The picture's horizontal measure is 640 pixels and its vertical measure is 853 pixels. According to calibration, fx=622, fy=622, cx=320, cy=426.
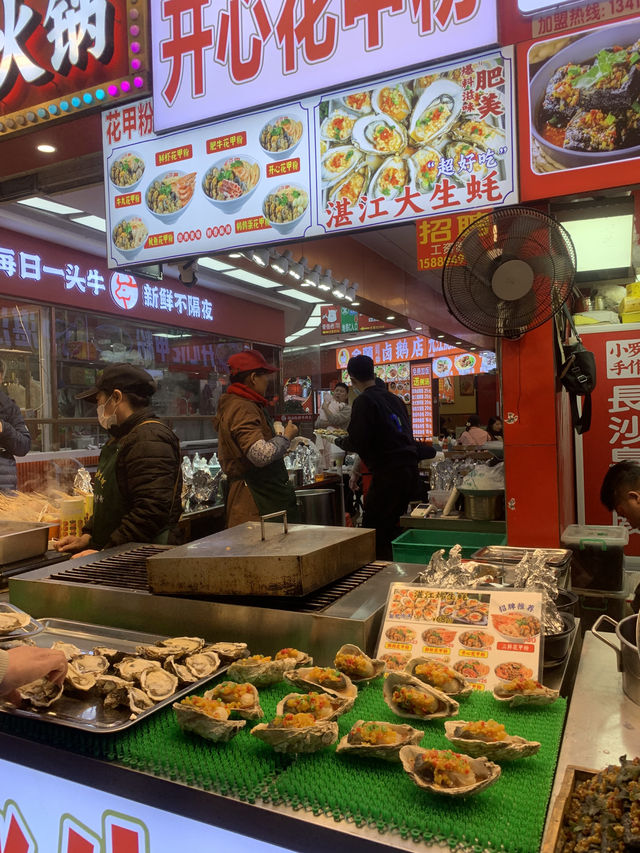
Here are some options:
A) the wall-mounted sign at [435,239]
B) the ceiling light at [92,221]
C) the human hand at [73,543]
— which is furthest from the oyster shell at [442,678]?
the ceiling light at [92,221]

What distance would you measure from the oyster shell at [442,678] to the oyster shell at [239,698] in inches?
14.4

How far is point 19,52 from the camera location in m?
3.70

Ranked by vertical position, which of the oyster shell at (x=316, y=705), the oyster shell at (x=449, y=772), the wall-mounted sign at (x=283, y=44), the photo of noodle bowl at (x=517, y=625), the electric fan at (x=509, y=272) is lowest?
the oyster shell at (x=449, y=772)

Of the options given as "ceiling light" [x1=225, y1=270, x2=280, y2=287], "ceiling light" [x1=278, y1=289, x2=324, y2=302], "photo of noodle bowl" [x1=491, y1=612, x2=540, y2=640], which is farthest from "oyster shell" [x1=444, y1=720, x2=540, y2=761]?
"ceiling light" [x1=278, y1=289, x2=324, y2=302]

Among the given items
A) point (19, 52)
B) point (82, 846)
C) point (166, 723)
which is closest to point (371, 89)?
point (19, 52)

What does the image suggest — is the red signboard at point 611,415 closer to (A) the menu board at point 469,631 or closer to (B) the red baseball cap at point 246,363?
(B) the red baseball cap at point 246,363

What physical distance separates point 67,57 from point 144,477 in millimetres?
2506

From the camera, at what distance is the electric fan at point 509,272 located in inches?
109

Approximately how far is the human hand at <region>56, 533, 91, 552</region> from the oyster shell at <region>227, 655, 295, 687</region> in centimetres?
181

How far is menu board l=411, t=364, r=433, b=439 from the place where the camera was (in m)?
15.7

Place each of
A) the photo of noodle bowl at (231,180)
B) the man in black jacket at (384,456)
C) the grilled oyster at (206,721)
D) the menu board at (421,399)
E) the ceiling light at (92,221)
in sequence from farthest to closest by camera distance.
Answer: the menu board at (421,399) < the ceiling light at (92,221) < the man in black jacket at (384,456) < the photo of noodle bowl at (231,180) < the grilled oyster at (206,721)

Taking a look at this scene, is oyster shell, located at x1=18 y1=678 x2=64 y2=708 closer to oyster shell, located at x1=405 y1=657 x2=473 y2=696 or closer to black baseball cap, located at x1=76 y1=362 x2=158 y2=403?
oyster shell, located at x1=405 y1=657 x2=473 y2=696

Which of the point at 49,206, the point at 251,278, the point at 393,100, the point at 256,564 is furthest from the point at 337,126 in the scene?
the point at 251,278

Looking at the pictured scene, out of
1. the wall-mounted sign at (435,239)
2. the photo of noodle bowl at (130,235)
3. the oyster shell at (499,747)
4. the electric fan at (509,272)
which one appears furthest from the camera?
the wall-mounted sign at (435,239)
